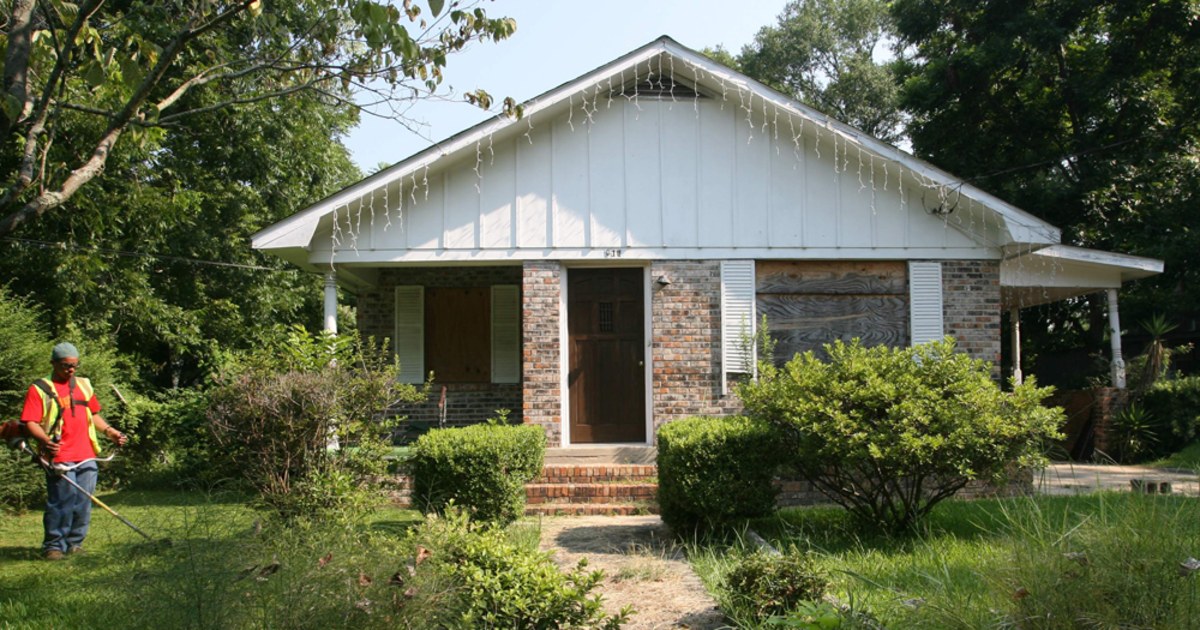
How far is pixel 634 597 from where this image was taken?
5.99 meters

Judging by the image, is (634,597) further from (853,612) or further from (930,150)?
(930,150)

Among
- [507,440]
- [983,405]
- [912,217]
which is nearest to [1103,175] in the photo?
[912,217]

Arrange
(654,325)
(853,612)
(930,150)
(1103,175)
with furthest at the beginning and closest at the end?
1. (930,150)
2. (1103,175)
3. (654,325)
4. (853,612)

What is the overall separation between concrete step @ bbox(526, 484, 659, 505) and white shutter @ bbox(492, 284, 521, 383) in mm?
3708

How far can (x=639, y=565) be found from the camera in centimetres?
671

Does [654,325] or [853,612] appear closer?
[853,612]

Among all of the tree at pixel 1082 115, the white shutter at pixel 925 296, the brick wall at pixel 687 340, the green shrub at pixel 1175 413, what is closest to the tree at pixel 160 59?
the brick wall at pixel 687 340

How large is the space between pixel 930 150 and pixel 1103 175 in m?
4.20

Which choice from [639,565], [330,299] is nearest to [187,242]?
[330,299]

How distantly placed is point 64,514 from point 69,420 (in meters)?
0.74

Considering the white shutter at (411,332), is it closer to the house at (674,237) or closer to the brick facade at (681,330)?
the house at (674,237)

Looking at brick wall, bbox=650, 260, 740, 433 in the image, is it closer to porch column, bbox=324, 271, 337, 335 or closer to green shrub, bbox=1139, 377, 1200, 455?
porch column, bbox=324, 271, 337, 335

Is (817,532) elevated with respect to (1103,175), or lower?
lower

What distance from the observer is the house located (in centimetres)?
1144
